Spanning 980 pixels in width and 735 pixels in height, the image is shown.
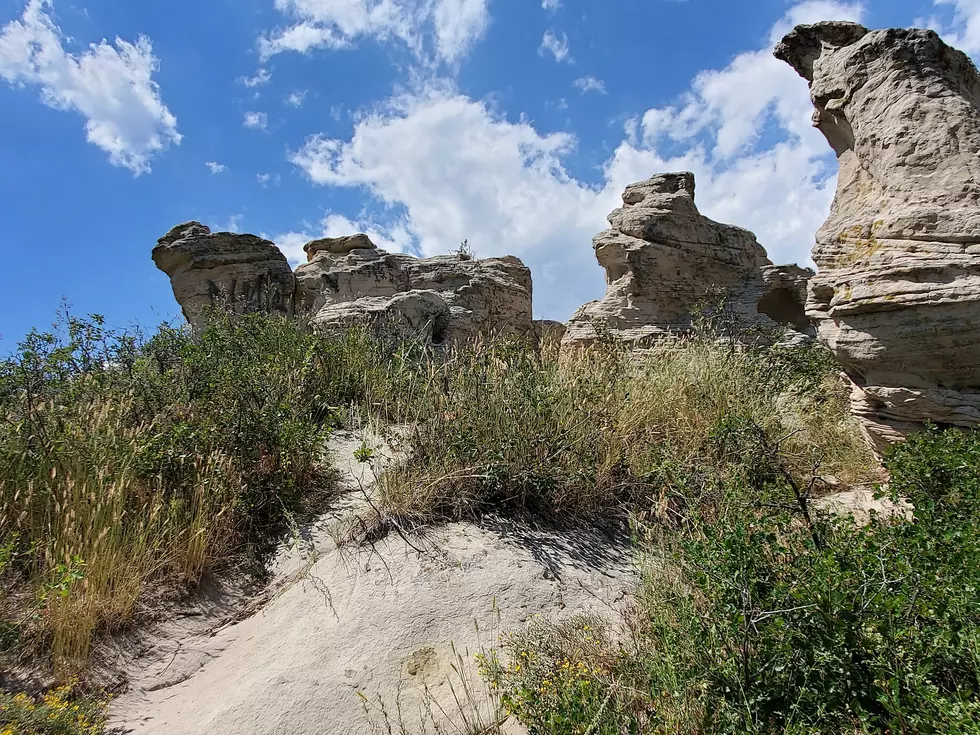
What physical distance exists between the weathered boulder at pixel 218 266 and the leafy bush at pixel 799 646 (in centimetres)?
1019

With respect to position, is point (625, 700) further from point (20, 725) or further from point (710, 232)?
point (710, 232)

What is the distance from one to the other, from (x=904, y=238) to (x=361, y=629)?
4.79 meters

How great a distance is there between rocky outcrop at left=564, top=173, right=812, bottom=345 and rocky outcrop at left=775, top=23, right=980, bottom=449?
201 inches

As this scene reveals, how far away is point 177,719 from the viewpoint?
8.97ft

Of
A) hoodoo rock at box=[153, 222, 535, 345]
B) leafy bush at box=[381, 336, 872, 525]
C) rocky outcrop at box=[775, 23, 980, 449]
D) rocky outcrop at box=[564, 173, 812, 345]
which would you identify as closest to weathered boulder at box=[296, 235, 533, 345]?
hoodoo rock at box=[153, 222, 535, 345]

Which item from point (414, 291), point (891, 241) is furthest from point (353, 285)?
point (891, 241)

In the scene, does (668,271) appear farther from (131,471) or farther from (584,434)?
(131,471)

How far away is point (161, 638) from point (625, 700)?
2.64 m

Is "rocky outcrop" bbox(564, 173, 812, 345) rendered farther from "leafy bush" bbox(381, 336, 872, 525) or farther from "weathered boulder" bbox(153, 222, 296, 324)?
"weathered boulder" bbox(153, 222, 296, 324)

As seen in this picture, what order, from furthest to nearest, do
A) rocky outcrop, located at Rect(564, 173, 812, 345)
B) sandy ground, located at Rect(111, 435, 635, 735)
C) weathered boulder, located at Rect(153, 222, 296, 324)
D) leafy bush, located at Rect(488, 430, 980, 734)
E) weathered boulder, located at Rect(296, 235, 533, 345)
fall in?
weathered boulder, located at Rect(153, 222, 296, 324)
rocky outcrop, located at Rect(564, 173, 812, 345)
weathered boulder, located at Rect(296, 235, 533, 345)
sandy ground, located at Rect(111, 435, 635, 735)
leafy bush, located at Rect(488, 430, 980, 734)

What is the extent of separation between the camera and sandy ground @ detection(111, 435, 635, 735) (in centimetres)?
271

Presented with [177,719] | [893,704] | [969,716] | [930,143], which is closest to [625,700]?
[893,704]

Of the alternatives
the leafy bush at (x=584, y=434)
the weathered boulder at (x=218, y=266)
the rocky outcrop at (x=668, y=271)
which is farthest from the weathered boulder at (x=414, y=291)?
the leafy bush at (x=584, y=434)

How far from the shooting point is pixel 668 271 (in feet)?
35.3
